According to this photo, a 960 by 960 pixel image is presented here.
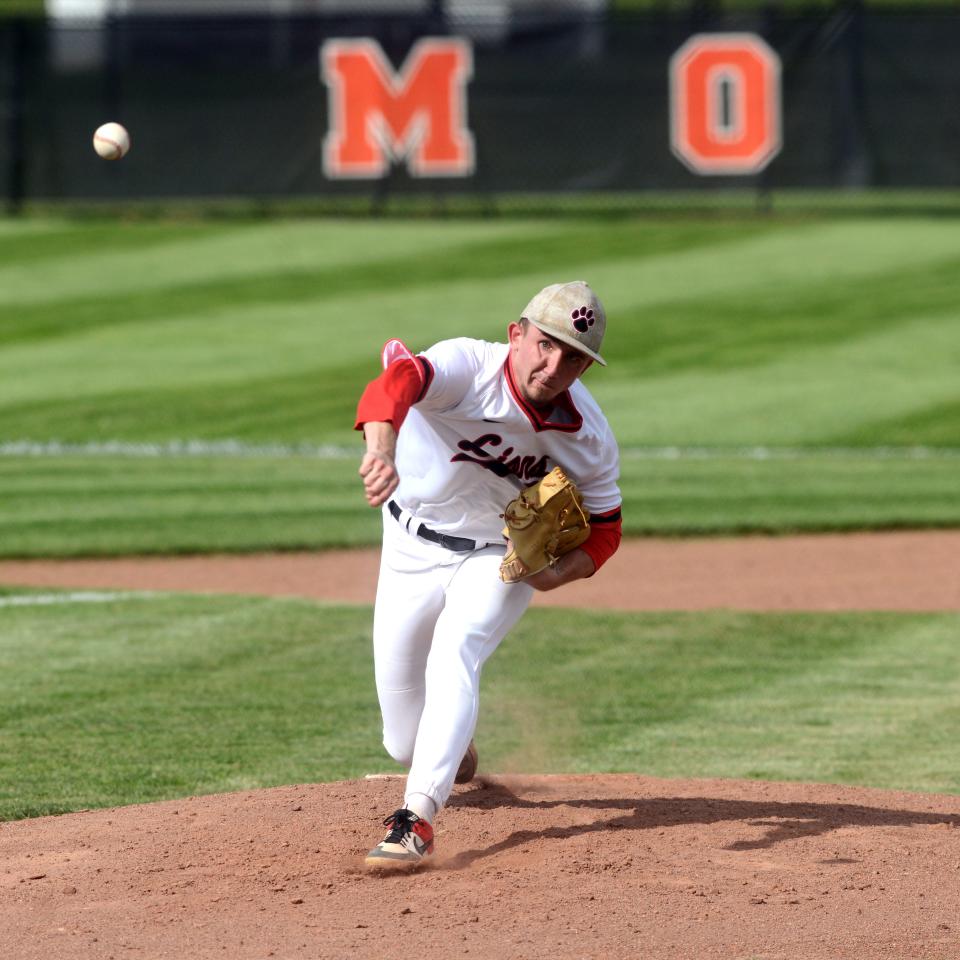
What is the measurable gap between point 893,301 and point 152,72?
32.2 ft

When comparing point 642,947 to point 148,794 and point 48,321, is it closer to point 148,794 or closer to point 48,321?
point 148,794

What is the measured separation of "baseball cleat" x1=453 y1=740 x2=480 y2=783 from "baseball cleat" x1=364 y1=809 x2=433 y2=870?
2.89ft

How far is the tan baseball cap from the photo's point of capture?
4.91 meters

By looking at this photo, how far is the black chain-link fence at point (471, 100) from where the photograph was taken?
2156 cm

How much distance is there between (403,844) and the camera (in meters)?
4.92

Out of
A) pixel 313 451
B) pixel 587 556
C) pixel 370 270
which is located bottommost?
pixel 313 451

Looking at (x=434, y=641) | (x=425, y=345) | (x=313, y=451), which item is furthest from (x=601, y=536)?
(x=425, y=345)

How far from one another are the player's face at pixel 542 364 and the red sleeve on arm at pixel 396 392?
31cm

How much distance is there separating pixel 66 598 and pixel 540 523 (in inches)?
206

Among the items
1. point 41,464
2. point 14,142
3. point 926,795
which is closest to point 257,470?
point 41,464

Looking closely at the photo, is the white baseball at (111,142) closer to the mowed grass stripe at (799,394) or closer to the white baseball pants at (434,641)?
the white baseball pants at (434,641)

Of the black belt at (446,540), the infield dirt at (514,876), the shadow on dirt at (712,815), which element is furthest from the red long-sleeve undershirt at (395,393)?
the shadow on dirt at (712,815)

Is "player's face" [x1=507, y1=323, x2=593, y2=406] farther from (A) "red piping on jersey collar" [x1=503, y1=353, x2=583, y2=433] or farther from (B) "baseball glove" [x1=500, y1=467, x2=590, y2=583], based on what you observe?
(B) "baseball glove" [x1=500, y1=467, x2=590, y2=583]

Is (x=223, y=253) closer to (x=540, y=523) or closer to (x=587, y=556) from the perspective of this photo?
(x=587, y=556)
